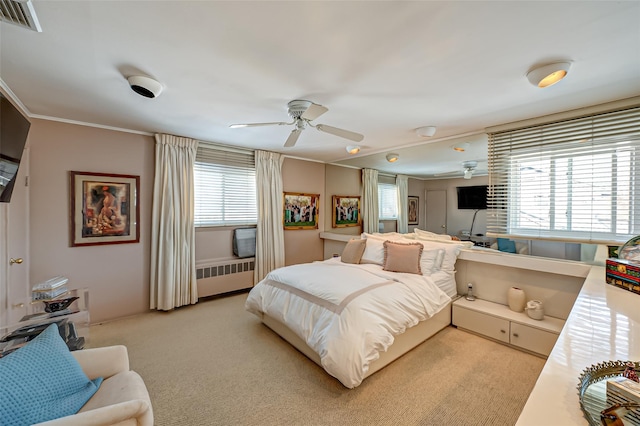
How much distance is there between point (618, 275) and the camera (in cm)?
187

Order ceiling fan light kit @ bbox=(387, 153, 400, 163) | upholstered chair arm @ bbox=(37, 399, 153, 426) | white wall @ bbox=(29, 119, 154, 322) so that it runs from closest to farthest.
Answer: upholstered chair arm @ bbox=(37, 399, 153, 426) < white wall @ bbox=(29, 119, 154, 322) < ceiling fan light kit @ bbox=(387, 153, 400, 163)

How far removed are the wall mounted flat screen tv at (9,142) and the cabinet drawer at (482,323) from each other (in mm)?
4321

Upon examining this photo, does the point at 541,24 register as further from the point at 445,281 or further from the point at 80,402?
the point at 80,402

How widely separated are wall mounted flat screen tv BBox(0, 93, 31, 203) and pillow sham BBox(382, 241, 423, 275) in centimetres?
353

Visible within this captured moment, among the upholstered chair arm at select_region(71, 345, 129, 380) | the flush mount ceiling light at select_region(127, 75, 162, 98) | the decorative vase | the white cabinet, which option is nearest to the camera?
the upholstered chair arm at select_region(71, 345, 129, 380)

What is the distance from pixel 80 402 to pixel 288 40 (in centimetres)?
224

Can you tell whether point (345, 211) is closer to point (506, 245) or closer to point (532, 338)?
point (506, 245)

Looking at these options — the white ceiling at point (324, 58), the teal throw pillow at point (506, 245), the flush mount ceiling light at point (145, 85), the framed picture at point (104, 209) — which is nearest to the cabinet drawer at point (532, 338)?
the teal throw pillow at point (506, 245)

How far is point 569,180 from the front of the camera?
101 inches

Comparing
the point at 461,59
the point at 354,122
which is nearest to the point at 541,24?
→ the point at 461,59

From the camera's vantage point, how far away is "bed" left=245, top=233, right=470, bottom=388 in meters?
1.92

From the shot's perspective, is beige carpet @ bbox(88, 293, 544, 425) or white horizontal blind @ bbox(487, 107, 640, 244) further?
white horizontal blind @ bbox(487, 107, 640, 244)

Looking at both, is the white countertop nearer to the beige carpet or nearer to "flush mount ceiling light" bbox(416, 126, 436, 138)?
the beige carpet

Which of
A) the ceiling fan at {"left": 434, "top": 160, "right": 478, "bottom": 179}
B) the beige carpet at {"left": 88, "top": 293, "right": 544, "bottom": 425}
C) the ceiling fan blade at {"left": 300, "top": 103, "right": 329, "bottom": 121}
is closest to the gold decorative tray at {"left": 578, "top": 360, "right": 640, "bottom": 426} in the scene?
the beige carpet at {"left": 88, "top": 293, "right": 544, "bottom": 425}
